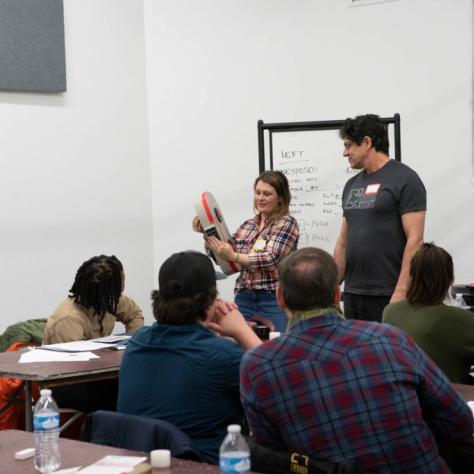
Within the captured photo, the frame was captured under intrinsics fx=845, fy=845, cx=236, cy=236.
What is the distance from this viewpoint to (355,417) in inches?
79.8

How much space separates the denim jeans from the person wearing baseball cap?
217cm

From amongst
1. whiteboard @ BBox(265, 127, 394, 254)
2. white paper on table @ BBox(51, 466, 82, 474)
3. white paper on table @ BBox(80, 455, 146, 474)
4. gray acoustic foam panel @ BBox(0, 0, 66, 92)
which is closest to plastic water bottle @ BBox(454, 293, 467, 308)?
whiteboard @ BBox(265, 127, 394, 254)

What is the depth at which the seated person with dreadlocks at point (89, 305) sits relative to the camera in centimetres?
399

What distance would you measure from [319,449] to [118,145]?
446 cm

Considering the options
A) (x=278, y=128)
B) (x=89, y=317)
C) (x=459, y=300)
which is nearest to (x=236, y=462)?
(x=89, y=317)

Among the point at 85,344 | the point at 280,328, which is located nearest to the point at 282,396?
the point at 85,344

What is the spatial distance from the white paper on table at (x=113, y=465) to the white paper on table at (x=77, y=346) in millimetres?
1746

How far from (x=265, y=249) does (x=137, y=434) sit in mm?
2519

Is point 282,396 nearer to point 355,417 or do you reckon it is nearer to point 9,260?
point 355,417

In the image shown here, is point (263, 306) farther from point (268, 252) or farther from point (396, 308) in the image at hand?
point (396, 308)

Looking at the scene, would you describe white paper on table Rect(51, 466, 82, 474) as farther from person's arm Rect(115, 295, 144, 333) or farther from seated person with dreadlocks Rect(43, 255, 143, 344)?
person's arm Rect(115, 295, 144, 333)

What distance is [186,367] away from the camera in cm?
231

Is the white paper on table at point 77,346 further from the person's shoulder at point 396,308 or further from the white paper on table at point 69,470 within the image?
the white paper on table at point 69,470

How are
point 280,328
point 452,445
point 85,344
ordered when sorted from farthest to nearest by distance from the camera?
point 280,328 < point 85,344 < point 452,445
